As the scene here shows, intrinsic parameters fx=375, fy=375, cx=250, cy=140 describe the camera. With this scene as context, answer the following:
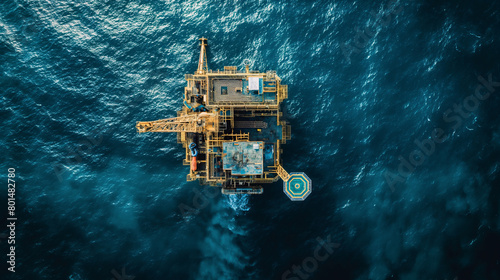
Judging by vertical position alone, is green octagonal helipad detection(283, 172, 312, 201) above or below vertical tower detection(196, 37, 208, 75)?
below

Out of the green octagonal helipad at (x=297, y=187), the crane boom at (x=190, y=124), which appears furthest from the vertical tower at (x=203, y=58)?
the green octagonal helipad at (x=297, y=187)

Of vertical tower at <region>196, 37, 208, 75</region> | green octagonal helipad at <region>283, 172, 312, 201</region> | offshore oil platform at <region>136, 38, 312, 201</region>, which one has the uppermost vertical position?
vertical tower at <region>196, 37, 208, 75</region>

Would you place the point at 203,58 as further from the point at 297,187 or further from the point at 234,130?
the point at 297,187

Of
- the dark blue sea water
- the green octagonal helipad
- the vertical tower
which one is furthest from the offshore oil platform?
the dark blue sea water

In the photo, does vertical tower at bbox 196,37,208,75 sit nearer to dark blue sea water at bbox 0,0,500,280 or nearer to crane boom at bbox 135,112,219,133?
dark blue sea water at bbox 0,0,500,280

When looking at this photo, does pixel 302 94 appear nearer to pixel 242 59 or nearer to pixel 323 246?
pixel 242 59

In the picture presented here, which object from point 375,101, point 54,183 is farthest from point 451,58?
point 54,183

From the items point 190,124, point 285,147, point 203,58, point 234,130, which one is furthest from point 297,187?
point 203,58
